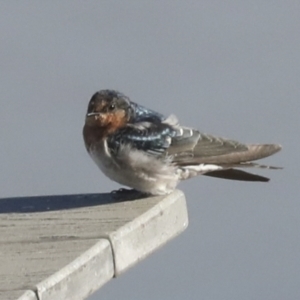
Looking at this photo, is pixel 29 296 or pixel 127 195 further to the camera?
pixel 127 195

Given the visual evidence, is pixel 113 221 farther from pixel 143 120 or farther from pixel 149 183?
pixel 143 120

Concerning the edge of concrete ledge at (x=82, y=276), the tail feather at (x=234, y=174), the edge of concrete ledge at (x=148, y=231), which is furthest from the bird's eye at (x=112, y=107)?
the edge of concrete ledge at (x=82, y=276)

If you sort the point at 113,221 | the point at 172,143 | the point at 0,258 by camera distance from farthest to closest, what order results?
the point at 172,143 → the point at 113,221 → the point at 0,258

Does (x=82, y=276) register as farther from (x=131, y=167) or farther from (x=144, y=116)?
(x=144, y=116)

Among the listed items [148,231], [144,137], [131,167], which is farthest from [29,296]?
[144,137]

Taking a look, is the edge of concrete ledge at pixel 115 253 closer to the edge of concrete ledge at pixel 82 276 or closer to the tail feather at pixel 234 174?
the edge of concrete ledge at pixel 82 276

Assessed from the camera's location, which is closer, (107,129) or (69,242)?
(69,242)

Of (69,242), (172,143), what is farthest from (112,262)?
(172,143)
